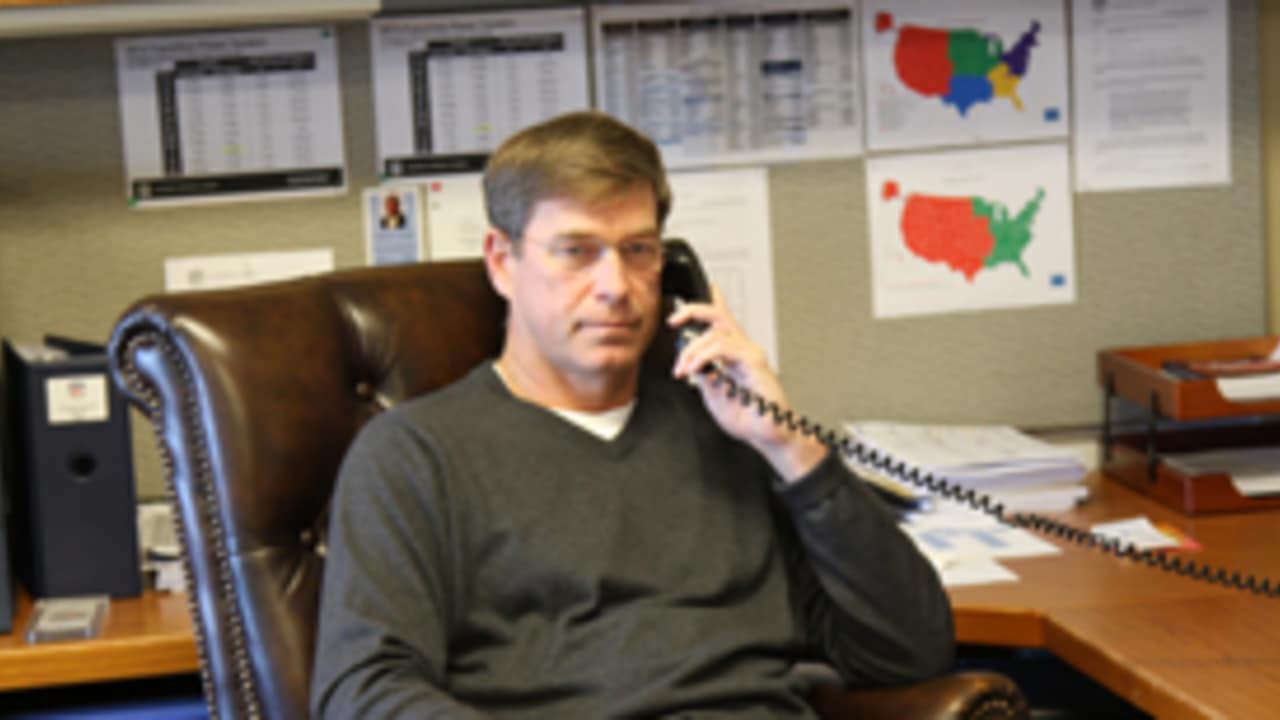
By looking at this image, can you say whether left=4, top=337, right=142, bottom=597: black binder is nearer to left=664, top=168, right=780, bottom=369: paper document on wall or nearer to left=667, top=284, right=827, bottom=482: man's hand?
left=667, top=284, right=827, bottom=482: man's hand

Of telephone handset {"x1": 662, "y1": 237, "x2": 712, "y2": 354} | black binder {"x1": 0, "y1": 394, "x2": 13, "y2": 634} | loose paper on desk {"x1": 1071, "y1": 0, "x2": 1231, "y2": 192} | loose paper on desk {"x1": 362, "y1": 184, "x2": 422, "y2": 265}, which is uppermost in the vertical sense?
loose paper on desk {"x1": 1071, "y1": 0, "x2": 1231, "y2": 192}

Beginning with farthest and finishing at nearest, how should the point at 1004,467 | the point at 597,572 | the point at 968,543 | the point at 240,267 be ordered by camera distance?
1. the point at 240,267
2. the point at 1004,467
3. the point at 968,543
4. the point at 597,572

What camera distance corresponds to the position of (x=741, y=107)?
2441mm

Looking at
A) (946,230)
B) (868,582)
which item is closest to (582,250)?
(868,582)

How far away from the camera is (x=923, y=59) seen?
246cm

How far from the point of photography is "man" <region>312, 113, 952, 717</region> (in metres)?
1.62

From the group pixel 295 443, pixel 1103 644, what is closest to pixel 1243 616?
pixel 1103 644

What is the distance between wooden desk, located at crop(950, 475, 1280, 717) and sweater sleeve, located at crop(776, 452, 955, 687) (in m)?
0.12

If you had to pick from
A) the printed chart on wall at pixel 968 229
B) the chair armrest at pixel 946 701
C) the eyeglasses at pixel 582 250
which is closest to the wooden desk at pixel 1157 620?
the chair armrest at pixel 946 701

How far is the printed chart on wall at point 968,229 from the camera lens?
248 centimetres

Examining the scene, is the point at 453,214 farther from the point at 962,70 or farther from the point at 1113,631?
the point at 1113,631

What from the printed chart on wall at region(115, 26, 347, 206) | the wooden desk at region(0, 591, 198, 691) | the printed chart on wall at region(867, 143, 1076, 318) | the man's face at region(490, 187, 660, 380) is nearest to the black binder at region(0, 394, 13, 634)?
the wooden desk at region(0, 591, 198, 691)

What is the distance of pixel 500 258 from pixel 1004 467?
84 cm

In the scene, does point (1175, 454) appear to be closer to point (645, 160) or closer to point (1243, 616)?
point (1243, 616)
